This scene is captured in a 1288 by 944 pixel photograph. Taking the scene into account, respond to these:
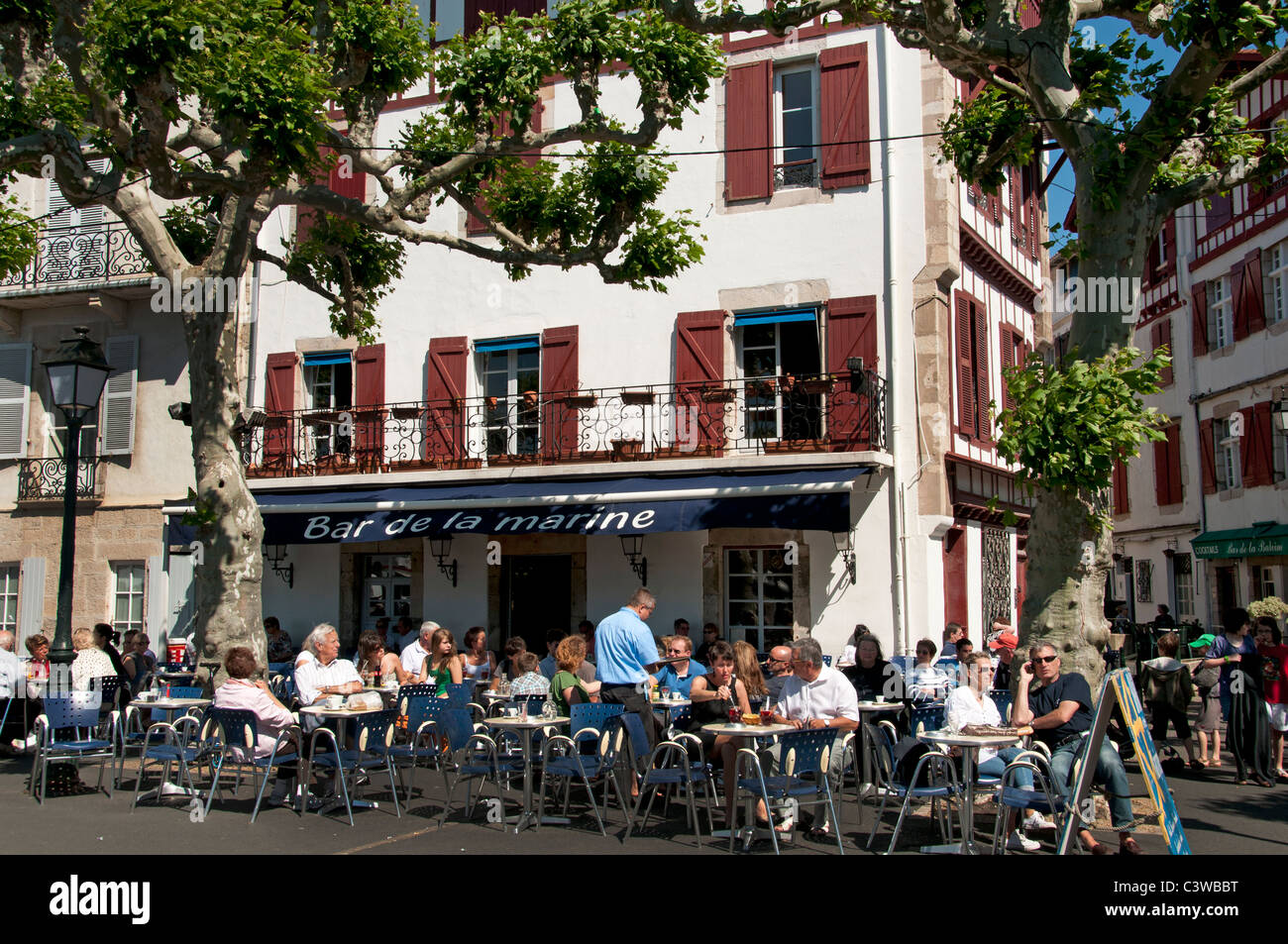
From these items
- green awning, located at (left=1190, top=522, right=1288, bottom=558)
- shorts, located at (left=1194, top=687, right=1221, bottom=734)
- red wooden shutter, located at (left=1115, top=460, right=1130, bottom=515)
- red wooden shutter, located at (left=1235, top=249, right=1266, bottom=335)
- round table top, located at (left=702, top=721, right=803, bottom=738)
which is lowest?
shorts, located at (left=1194, top=687, right=1221, bottom=734)

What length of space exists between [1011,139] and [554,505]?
6579mm

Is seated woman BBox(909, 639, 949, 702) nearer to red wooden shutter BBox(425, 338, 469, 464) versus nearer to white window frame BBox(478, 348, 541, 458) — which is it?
white window frame BBox(478, 348, 541, 458)

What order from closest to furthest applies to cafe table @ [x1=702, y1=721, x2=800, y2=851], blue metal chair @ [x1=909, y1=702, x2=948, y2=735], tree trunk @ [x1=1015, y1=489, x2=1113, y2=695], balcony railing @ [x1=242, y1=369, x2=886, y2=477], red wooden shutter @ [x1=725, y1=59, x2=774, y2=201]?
cafe table @ [x1=702, y1=721, x2=800, y2=851] → blue metal chair @ [x1=909, y1=702, x2=948, y2=735] → tree trunk @ [x1=1015, y1=489, x2=1113, y2=695] → balcony railing @ [x1=242, y1=369, x2=886, y2=477] → red wooden shutter @ [x1=725, y1=59, x2=774, y2=201]

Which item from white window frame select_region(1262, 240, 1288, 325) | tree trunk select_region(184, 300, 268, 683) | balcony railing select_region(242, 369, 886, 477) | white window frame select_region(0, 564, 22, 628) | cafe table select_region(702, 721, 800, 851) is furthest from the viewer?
white window frame select_region(1262, 240, 1288, 325)

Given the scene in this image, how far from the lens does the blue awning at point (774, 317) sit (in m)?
13.8

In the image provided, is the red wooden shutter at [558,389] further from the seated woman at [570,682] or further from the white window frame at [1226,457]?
the white window frame at [1226,457]

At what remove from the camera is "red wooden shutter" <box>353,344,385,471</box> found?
15438 millimetres

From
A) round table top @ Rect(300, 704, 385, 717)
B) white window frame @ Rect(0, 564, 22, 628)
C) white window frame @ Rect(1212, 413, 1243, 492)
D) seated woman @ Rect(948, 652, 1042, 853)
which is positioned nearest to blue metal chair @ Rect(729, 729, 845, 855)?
seated woman @ Rect(948, 652, 1042, 853)

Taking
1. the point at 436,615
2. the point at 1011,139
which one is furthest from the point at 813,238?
the point at 436,615

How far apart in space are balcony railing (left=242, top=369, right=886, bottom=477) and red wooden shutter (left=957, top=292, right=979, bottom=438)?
123cm

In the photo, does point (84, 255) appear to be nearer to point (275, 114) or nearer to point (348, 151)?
point (348, 151)

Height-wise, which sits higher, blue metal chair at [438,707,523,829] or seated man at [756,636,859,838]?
seated man at [756,636,859,838]

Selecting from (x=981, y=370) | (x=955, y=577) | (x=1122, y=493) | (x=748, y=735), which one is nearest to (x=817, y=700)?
(x=748, y=735)
